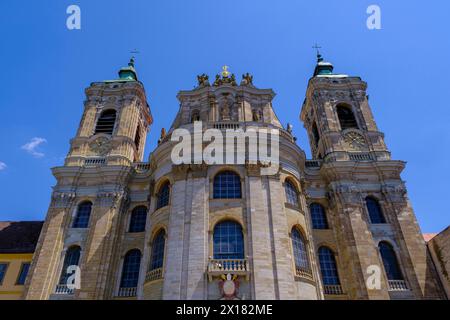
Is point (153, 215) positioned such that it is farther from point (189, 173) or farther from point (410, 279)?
point (410, 279)

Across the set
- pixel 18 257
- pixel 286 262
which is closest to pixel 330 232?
pixel 286 262

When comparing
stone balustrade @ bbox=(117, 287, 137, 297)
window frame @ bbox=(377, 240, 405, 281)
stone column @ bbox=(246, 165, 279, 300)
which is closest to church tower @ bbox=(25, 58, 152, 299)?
stone balustrade @ bbox=(117, 287, 137, 297)

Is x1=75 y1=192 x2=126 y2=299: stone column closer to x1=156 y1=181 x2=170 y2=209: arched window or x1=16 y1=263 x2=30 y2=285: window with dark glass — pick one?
x1=156 y1=181 x2=170 y2=209: arched window

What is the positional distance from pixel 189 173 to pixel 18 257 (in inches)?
511

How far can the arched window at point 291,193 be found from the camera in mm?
20938

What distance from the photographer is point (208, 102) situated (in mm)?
25625

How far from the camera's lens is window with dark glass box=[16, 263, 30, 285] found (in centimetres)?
2100

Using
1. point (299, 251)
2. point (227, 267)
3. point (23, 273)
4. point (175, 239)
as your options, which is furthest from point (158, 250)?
point (23, 273)

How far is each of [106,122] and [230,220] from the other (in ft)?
51.4

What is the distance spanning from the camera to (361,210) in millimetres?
22328

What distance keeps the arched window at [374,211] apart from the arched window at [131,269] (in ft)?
52.3

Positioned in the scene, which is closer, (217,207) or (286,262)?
(286,262)

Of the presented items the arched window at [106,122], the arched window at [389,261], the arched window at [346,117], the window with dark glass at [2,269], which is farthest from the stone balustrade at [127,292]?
the arched window at [346,117]
